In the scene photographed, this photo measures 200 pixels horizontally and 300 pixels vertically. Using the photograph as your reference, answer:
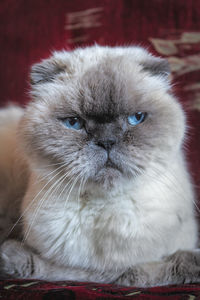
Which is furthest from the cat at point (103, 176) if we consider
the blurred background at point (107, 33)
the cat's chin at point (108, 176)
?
the blurred background at point (107, 33)

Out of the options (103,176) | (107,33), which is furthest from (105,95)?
(107,33)

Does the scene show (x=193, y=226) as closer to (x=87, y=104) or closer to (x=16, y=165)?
(x=87, y=104)

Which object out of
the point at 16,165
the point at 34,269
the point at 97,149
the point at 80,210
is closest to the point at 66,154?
the point at 97,149

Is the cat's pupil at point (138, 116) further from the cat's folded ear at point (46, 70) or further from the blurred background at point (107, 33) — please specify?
the blurred background at point (107, 33)

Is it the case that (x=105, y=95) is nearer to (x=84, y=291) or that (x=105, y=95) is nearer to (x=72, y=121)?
(x=72, y=121)

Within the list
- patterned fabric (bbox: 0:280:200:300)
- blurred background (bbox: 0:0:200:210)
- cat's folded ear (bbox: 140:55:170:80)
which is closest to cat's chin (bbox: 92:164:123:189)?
patterned fabric (bbox: 0:280:200:300)

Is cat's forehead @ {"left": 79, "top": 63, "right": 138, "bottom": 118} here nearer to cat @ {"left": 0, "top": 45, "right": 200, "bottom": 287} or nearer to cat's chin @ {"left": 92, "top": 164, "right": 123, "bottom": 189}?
cat @ {"left": 0, "top": 45, "right": 200, "bottom": 287}
